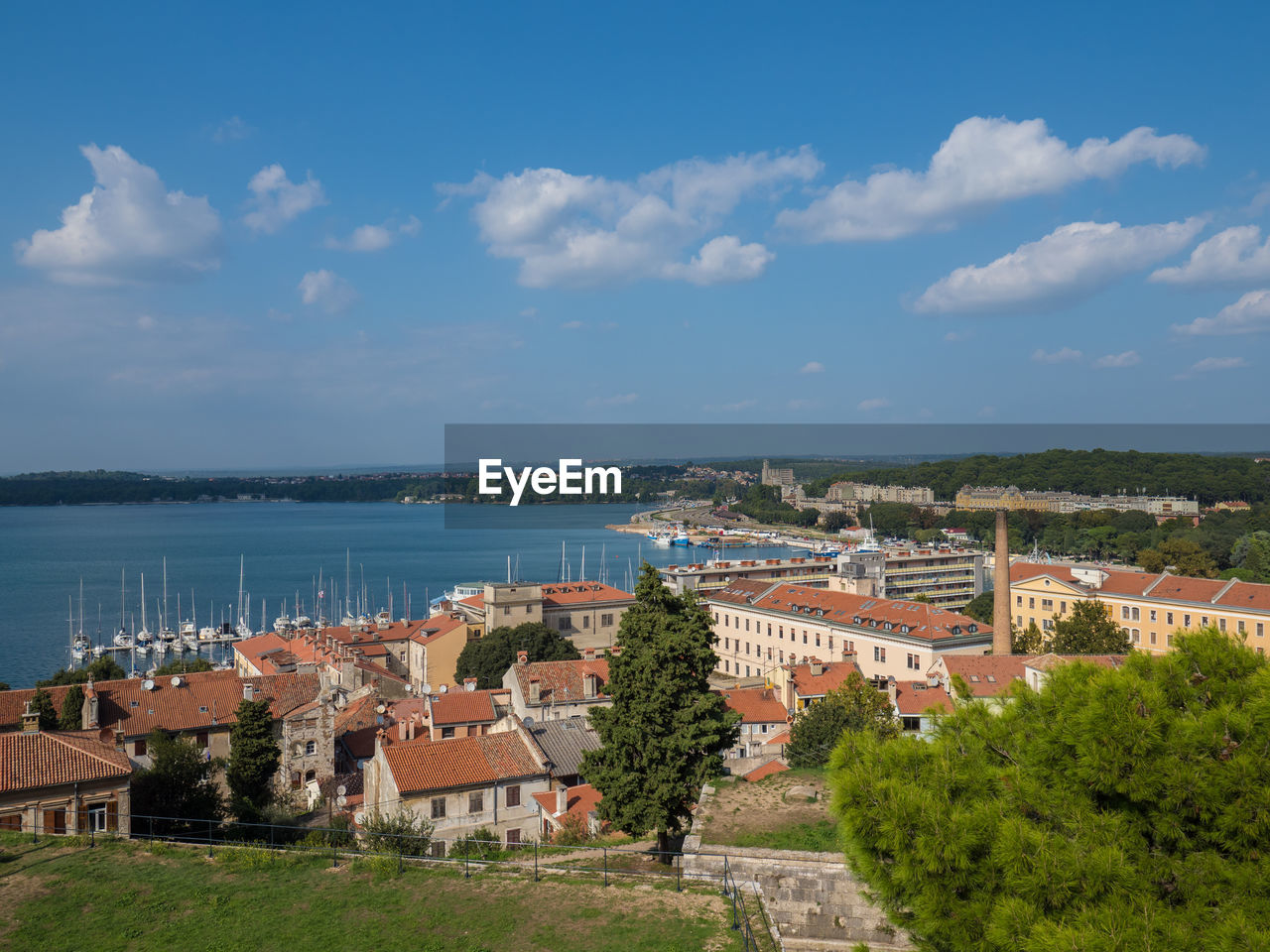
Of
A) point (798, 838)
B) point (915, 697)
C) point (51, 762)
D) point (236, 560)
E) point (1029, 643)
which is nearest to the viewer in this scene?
point (798, 838)

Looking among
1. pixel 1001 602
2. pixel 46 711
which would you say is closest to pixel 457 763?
pixel 46 711

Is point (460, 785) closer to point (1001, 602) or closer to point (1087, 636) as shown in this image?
point (1001, 602)

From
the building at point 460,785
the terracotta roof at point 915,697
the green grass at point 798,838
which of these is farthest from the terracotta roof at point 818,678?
the green grass at point 798,838

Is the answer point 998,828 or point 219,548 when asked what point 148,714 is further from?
point 219,548

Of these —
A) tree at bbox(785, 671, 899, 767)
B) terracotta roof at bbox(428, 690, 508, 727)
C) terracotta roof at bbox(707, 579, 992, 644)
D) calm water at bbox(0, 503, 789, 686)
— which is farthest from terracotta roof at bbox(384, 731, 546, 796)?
calm water at bbox(0, 503, 789, 686)

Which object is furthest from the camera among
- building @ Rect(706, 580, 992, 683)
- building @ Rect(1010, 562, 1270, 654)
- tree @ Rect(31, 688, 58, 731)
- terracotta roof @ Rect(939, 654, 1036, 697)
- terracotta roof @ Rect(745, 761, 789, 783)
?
building @ Rect(1010, 562, 1270, 654)

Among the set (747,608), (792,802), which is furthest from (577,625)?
(792,802)

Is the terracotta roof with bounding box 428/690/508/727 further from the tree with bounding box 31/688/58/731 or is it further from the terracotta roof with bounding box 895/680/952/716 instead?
→ the terracotta roof with bounding box 895/680/952/716
